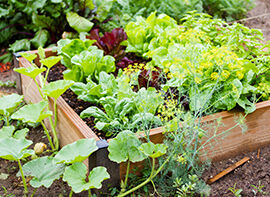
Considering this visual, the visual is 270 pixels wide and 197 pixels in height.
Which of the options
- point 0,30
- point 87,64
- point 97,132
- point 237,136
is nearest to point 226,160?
point 237,136

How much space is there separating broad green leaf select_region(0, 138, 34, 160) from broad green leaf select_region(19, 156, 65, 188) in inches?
3.8

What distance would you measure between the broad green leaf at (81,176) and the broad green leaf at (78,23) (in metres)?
2.29

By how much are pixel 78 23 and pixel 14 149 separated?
2157 mm

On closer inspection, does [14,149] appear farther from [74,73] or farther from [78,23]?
[78,23]

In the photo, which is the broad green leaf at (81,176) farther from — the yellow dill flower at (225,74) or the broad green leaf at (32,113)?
the yellow dill flower at (225,74)

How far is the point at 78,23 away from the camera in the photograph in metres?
4.07

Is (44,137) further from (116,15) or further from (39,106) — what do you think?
(116,15)

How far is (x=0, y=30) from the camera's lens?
4.40m

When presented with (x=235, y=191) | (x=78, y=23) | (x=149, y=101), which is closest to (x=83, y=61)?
(x=149, y=101)

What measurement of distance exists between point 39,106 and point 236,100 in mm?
1481

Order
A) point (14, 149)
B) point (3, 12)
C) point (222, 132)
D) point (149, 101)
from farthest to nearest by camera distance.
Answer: point (3, 12) → point (222, 132) → point (149, 101) → point (14, 149)

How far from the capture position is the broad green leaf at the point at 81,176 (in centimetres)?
205

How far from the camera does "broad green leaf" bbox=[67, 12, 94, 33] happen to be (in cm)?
406

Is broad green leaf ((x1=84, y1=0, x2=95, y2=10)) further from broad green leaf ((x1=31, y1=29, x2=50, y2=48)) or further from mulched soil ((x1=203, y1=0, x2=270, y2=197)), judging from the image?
mulched soil ((x1=203, y1=0, x2=270, y2=197))
